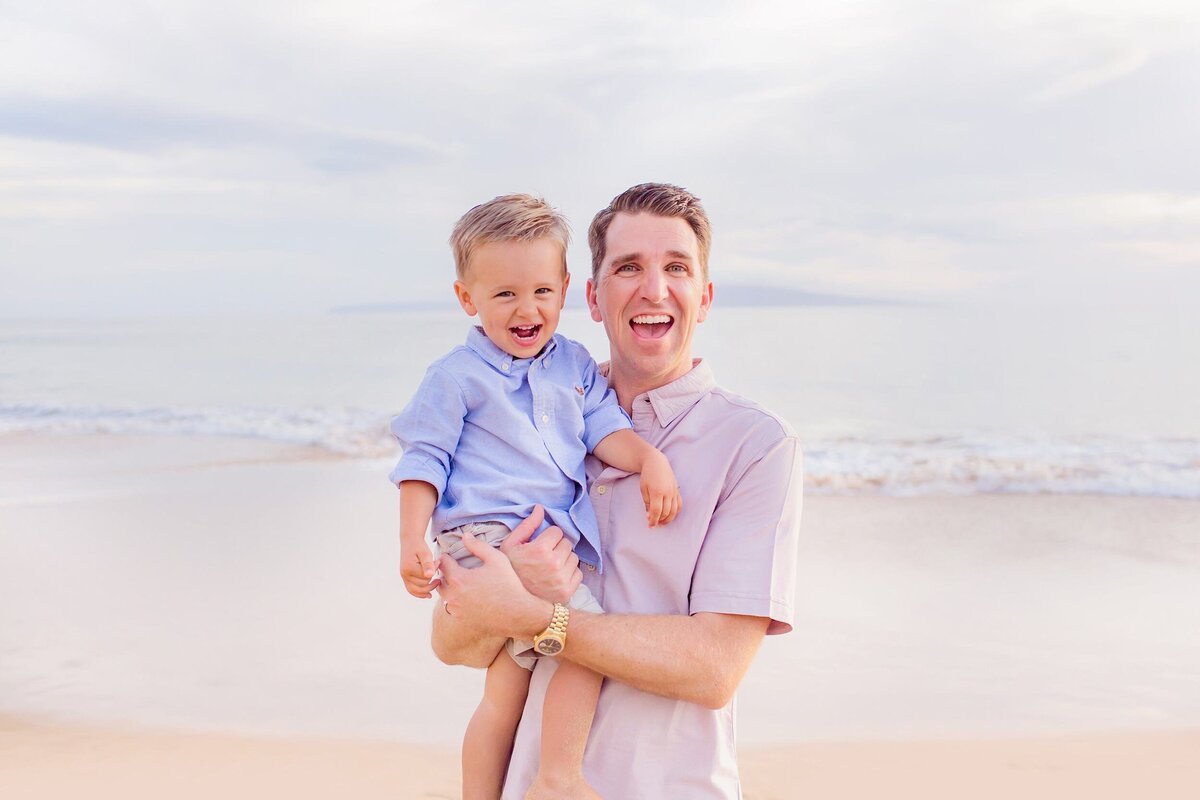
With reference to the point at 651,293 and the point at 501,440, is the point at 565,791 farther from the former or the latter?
the point at 651,293

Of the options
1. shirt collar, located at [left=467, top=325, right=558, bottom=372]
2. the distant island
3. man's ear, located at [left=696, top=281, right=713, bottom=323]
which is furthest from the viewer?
the distant island

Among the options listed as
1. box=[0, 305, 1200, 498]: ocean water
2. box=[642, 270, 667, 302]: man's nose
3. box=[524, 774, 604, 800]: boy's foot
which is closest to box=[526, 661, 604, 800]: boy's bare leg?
box=[524, 774, 604, 800]: boy's foot

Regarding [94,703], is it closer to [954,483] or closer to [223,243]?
[954,483]

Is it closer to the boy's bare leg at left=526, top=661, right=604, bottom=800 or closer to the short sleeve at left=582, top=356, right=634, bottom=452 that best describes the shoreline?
the boy's bare leg at left=526, top=661, right=604, bottom=800

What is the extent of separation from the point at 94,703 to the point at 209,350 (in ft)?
69.1

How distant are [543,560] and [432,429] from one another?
1.28 ft

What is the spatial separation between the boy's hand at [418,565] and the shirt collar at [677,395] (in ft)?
1.96

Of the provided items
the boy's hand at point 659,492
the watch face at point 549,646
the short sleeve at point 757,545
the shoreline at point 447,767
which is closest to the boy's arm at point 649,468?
the boy's hand at point 659,492

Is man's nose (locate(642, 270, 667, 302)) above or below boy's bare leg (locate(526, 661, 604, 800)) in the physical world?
above

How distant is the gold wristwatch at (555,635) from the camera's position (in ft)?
6.86

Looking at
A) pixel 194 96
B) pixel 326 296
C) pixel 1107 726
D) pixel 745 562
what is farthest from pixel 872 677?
pixel 326 296

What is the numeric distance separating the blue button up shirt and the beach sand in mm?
2939

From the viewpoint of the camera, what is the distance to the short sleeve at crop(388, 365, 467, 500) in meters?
2.26

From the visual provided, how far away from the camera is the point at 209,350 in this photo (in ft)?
83.3
